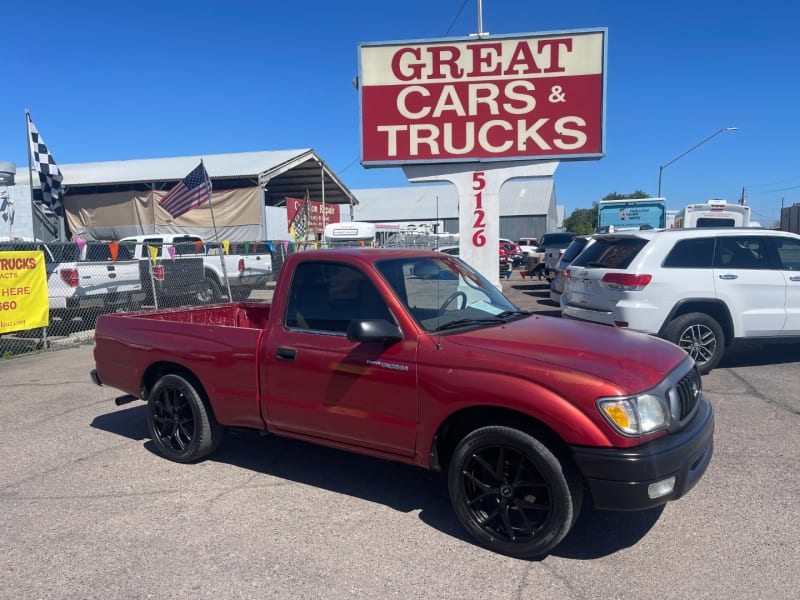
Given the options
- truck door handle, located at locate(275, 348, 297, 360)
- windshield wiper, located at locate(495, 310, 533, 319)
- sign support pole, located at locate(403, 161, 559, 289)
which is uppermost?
sign support pole, located at locate(403, 161, 559, 289)

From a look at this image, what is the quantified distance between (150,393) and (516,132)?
7.87 m

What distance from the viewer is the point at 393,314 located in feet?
13.5

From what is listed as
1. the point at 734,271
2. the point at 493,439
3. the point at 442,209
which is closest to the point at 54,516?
the point at 493,439

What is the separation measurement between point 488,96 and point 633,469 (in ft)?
29.2

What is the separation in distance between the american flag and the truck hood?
1266 cm

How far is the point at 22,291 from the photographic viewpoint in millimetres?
9930

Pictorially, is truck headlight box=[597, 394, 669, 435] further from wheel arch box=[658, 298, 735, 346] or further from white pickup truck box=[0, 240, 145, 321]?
white pickup truck box=[0, 240, 145, 321]

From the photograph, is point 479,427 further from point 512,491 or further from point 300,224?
point 300,224

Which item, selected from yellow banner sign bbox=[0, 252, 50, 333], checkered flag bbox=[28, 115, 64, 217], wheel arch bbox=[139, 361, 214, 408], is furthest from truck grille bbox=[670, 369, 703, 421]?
checkered flag bbox=[28, 115, 64, 217]

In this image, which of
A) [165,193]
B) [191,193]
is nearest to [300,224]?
[165,193]

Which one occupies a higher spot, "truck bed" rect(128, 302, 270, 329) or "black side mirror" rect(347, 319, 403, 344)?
"black side mirror" rect(347, 319, 403, 344)

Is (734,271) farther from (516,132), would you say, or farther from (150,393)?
→ (150,393)

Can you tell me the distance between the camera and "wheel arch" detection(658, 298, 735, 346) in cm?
760

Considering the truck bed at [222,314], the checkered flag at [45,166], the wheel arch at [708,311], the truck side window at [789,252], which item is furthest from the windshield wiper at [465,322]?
the checkered flag at [45,166]
